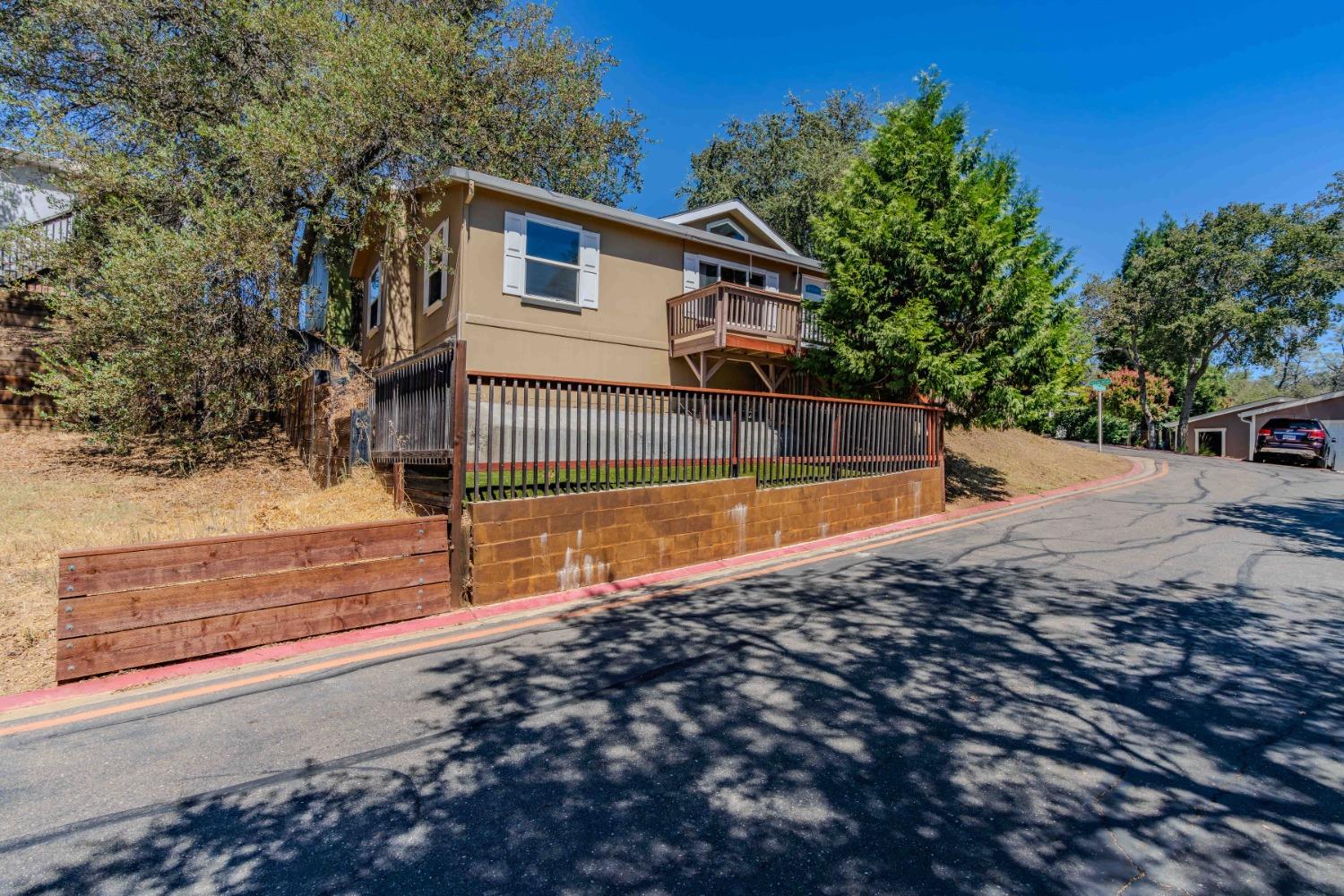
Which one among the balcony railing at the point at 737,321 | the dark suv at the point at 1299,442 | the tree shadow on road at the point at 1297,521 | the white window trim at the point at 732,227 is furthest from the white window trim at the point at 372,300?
the dark suv at the point at 1299,442

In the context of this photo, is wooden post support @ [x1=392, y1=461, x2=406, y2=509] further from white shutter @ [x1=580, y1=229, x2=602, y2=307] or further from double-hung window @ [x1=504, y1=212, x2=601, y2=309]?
white shutter @ [x1=580, y1=229, x2=602, y2=307]

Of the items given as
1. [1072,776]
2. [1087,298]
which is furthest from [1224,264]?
[1072,776]

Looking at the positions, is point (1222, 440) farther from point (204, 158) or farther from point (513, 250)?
point (204, 158)

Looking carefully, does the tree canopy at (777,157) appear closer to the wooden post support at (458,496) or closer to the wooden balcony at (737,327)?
the wooden balcony at (737,327)

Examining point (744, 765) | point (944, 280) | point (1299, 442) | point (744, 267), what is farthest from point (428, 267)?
point (1299, 442)

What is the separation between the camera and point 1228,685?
12.6ft

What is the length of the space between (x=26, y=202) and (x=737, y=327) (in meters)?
21.7

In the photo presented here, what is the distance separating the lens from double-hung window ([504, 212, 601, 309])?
12.1 meters

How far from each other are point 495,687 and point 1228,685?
473 centimetres

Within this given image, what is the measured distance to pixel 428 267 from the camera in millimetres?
12523

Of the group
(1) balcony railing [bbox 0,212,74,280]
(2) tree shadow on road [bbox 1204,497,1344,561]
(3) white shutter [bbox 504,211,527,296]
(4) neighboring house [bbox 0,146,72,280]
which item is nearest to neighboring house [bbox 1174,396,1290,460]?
(2) tree shadow on road [bbox 1204,497,1344,561]

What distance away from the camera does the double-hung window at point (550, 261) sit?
12.1 metres

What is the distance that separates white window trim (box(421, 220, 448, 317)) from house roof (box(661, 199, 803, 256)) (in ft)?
A: 16.9

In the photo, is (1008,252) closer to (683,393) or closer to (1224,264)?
(683,393)
